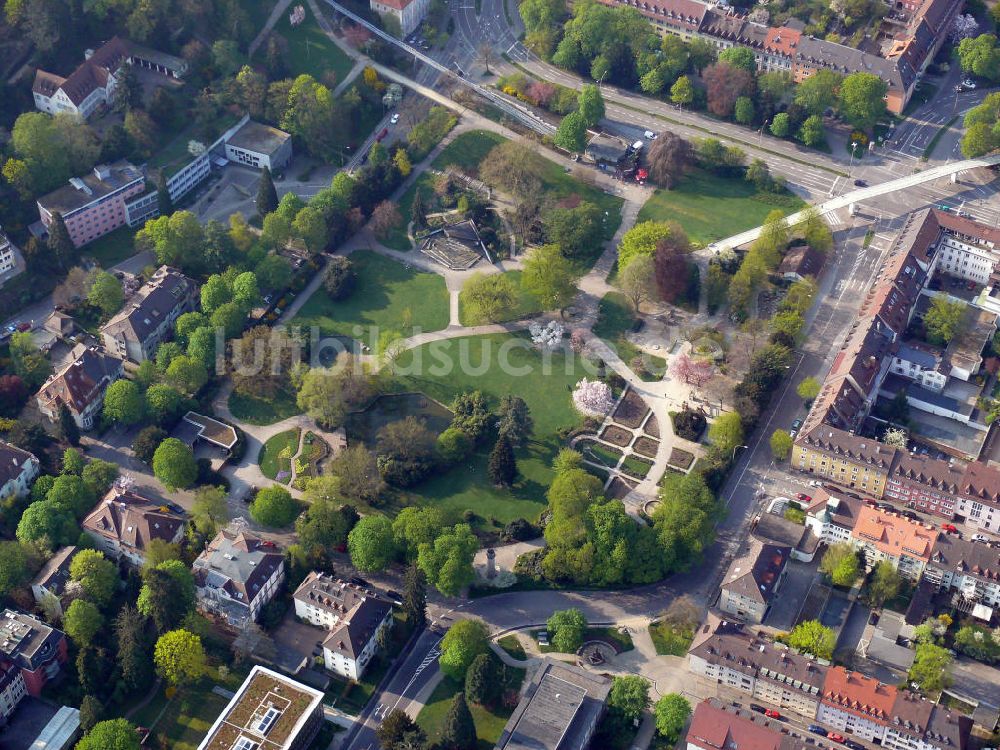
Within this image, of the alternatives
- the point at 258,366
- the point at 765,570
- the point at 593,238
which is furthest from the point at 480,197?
the point at 765,570

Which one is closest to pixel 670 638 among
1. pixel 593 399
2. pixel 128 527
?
pixel 593 399

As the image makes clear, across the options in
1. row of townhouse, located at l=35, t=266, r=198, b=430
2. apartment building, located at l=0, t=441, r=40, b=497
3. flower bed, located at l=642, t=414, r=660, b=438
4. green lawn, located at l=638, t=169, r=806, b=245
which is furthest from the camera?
green lawn, located at l=638, t=169, r=806, b=245

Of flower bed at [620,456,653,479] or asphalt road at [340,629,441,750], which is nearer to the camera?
asphalt road at [340,629,441,750]

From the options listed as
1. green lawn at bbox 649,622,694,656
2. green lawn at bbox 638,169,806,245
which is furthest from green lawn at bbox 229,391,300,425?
green lawn at bbox 638,169,806,245

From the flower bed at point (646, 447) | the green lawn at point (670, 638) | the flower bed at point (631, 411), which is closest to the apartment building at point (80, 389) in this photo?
the flower bed at point (631, 411)

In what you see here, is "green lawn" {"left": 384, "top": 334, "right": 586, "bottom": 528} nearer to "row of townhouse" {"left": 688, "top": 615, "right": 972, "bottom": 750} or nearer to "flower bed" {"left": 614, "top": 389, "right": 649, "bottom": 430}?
"flower bed" {"left": 614, "top": 389, "right": 649, "bottom": 430}

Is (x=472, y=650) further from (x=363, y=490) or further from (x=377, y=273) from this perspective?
(x=377, y=273)
